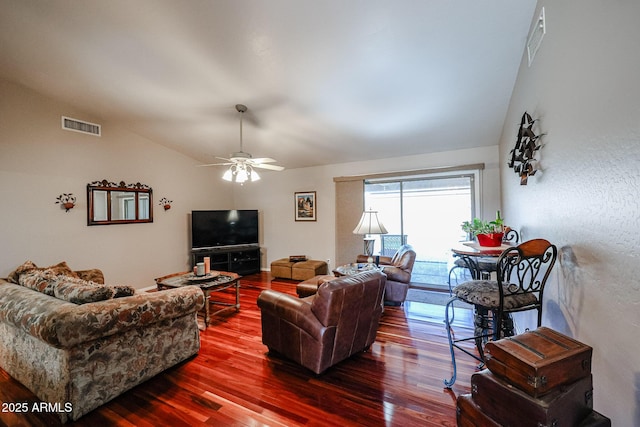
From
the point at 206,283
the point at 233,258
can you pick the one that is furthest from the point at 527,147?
the point at 233,258

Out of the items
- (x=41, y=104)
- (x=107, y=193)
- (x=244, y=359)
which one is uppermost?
(x=41, y=104)

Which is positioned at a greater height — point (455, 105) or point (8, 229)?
point (455, 105)

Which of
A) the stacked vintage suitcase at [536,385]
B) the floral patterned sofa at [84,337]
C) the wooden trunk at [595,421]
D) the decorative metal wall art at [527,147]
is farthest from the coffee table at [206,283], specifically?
the decorative metal wall art at [527,147]

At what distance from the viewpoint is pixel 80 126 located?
4.24 metres

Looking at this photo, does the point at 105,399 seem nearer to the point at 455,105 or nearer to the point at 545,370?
the point at 545,370

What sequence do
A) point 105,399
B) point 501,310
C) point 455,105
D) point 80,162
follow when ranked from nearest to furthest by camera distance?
point 501,310
point 105,399
point 455,105
point 80,162

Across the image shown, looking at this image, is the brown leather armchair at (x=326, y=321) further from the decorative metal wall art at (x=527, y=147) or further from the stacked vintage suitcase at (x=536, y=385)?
the decorative metal wall art at (x=527, y=147)

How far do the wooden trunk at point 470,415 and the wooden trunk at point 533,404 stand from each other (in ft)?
0.07

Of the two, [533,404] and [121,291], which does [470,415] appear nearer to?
[533,404]

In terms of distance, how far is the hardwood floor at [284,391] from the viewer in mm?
1853

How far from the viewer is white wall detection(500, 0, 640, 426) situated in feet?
3.27

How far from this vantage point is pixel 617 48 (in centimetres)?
106

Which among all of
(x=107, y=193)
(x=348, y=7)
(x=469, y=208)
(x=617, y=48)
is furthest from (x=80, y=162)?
(x=469, y=208)

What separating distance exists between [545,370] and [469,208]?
437 cm
